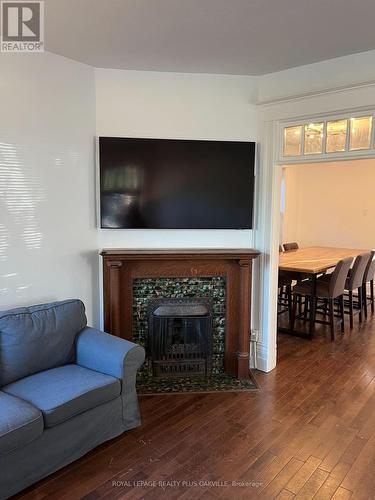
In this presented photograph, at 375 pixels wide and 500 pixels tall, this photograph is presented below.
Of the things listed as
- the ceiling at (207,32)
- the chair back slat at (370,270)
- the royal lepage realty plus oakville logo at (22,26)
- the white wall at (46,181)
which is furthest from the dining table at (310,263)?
the royal lepage realty plus oakville logo at (22,26)

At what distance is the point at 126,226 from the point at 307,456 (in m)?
2.19

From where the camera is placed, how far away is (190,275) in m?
3.35

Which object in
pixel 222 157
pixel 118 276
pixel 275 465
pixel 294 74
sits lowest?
pixel 275 465

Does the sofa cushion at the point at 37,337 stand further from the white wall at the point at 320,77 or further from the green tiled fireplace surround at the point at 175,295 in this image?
the white wall at the point at 320,77

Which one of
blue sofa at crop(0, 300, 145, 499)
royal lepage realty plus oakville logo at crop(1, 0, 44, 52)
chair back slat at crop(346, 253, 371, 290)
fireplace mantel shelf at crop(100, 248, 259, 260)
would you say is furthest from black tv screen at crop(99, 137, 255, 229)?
chair back slat at crop(346, 253, 371, 290)

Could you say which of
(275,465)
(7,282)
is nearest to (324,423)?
(275,465)

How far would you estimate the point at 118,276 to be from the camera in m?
3.21

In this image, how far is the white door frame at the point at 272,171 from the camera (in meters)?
2.95

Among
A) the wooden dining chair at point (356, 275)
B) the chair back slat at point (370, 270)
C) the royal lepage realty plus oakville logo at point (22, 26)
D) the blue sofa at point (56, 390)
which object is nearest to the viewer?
the blue sofa at point (56, 390)

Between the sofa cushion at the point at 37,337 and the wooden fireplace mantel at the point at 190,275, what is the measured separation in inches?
16.0

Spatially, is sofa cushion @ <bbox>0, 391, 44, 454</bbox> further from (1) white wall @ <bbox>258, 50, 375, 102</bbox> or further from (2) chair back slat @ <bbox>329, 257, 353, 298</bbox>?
(2) chair back slat @ <bbox>329, 257, 353, 298</bbox>

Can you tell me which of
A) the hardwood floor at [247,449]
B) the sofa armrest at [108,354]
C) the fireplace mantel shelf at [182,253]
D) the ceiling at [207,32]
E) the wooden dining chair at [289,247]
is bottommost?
the hardwood floor at [247,449]

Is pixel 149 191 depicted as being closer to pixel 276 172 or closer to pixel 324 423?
pixel 276 172

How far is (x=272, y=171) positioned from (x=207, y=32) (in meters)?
1.32
